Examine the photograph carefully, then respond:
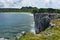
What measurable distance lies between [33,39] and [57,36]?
3.09m

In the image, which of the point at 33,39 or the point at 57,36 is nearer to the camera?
the point at 33,39

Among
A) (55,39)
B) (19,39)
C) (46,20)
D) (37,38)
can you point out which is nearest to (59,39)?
(55,39)

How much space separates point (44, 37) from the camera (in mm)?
23203

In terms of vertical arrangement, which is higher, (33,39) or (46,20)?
(33,39)

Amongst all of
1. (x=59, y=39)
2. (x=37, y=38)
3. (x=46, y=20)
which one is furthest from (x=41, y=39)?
(x=46, y=20)

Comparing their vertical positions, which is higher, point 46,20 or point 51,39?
point 51,39

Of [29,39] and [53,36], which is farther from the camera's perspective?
[53,36]

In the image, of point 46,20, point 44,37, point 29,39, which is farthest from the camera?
point 46,20

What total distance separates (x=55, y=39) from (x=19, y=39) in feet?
12.2

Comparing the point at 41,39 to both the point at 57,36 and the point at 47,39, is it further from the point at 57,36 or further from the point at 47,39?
the point at 57,36

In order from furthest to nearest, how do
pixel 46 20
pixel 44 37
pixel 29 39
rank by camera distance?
1. pixel 46 20
2. pixel 44 37
3. pixel 29 39

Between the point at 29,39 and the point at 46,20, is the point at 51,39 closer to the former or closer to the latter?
the point at 29,39

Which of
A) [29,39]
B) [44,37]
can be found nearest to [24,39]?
[29,39]

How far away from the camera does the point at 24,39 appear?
21953mm
